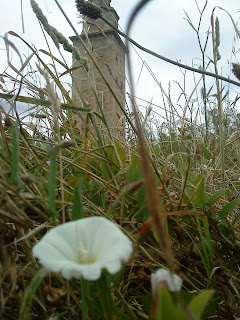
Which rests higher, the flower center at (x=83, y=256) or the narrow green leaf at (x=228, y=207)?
the flower center at (x=83, y=256)

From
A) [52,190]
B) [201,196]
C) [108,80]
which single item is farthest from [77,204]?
[108,80]

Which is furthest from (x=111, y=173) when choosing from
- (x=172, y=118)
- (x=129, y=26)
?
(x=172, y=118)

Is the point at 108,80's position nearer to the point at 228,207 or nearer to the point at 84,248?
the point at 228,207

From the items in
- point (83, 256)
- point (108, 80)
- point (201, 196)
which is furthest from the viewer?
point (108, 80)

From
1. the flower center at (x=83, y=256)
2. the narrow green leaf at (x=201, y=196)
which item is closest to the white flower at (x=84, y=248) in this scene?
the flower center at (x=83, y=256)

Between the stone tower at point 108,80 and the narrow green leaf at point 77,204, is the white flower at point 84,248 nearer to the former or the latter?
the narrow green leaf at point 77,204

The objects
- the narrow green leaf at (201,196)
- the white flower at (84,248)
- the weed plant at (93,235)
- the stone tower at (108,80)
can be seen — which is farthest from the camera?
the stone tower at (108,80)

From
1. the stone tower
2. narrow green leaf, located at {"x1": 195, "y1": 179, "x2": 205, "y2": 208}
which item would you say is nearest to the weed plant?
narrow green leaf, located at {"x1": 195, "y1": 179, "x2": 205, "y2": 208}

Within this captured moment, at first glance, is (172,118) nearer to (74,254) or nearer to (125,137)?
(125,137)
